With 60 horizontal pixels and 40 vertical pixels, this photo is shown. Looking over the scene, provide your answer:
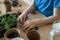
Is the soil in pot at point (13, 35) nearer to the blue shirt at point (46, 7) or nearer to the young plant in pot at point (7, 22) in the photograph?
the young plant in pot at point (7, 22)

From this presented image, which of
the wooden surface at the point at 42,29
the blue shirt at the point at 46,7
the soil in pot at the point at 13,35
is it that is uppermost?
the blue shirt at the point at 46,7

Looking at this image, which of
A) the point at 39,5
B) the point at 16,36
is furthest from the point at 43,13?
the point at 16,36

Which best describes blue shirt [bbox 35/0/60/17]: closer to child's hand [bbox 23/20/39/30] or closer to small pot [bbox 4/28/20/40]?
child's hand [bbox 23/20/39/30]

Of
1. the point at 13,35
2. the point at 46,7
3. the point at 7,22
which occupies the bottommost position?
the point at 13,35

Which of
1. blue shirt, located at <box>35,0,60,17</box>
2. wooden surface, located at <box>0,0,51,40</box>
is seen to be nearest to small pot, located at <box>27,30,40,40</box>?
wooden surface, located at <box>0,0,51,40</box>

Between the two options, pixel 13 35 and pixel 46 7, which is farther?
pixel 46 7

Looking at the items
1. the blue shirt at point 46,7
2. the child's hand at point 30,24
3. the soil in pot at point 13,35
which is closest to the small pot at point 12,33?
the soil in pot at point 13,35

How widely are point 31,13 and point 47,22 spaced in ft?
0.68

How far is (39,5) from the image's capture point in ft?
4.37

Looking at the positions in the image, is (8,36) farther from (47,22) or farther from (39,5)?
(39,5)

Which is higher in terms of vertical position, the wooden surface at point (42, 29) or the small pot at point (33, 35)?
the wooden surface at point (42, 29)

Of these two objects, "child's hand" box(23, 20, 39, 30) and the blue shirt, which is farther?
the blue shirt

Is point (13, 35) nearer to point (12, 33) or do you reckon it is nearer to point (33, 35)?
point (12, 33)

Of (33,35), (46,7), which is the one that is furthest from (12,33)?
(46,7)
